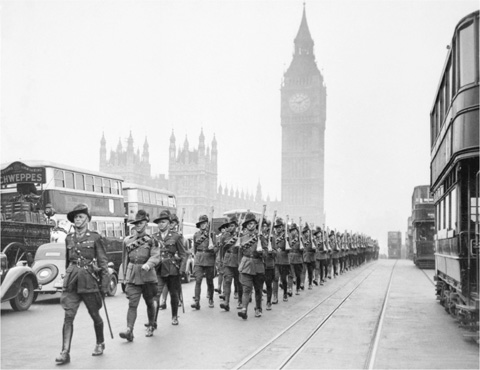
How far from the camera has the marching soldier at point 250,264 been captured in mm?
11062

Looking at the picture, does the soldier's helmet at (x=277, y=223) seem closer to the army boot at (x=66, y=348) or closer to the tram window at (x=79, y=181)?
the army boot at (x=66, y=348)

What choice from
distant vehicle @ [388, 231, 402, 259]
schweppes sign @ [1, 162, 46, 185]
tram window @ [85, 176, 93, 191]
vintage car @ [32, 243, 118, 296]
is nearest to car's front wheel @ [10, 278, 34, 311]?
vintage car @ [32, 243, 118, 296]

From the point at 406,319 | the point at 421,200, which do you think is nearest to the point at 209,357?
the point at 406,319

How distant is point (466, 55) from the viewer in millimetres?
8828

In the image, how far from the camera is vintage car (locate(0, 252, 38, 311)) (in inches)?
455

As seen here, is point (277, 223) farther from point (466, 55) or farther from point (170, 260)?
point (466, 55)

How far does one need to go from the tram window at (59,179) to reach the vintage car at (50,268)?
24.7ft

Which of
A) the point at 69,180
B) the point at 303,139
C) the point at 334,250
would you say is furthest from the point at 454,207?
the point at 303,139

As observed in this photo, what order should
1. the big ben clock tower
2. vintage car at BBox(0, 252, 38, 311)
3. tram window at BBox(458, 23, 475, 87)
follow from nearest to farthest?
1. tram window at BBox(458, 23, 475, 87)
2. vintage car at BBox(0, 252, 38, 311)
3. the big ben clock tower

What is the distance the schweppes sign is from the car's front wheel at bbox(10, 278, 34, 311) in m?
8.88

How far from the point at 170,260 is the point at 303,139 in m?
118

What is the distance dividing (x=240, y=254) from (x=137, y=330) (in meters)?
2.82

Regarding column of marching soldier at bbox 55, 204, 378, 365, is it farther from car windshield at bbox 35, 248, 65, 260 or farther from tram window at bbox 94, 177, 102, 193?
tram window at bbox 94, 177, 102, 193

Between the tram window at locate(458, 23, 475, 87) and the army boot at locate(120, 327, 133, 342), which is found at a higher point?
the tram window at locate(458, 23, 475, 87)
